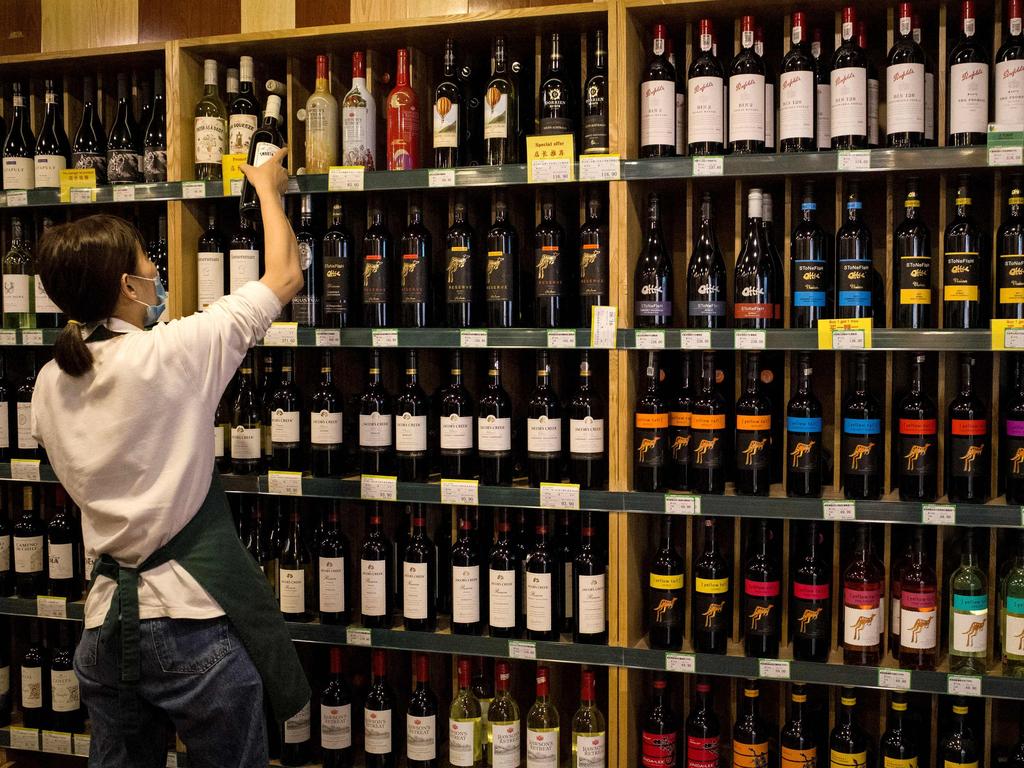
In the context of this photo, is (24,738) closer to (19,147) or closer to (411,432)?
(411,432)

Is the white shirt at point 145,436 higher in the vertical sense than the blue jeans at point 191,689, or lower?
higher

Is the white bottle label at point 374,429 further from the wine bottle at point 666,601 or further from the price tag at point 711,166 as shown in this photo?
the price tag at point 711,166

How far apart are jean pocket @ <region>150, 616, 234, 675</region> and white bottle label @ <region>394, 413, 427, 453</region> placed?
35.7 inches

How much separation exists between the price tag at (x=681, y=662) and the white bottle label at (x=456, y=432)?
77cm

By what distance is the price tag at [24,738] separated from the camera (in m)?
3.08

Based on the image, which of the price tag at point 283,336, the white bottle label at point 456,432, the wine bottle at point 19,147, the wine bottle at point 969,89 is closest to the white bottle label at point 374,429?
the white bottle label at point 456,432

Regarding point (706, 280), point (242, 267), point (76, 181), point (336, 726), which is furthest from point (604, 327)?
point (76, 181)

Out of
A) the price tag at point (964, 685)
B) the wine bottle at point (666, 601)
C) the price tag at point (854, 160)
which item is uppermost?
the price tag at point (854, 160)

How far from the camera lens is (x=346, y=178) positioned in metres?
2.70

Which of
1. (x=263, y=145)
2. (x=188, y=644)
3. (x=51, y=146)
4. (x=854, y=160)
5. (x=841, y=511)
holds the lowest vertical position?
(x=188, y=644)

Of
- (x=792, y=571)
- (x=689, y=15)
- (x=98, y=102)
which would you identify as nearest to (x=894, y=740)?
(x=792, y=571)

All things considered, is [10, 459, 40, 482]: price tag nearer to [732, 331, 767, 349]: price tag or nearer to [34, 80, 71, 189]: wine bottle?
[34, 80, 71, 189]: wine bottle

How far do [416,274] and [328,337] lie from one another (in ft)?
0.99

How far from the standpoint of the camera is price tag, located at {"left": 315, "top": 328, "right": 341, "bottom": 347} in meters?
2.72
